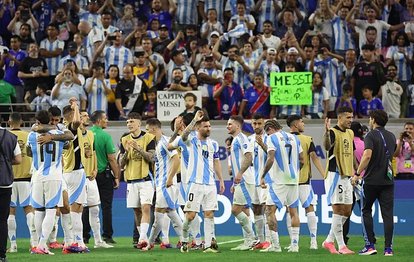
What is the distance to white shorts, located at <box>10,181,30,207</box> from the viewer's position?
20562 mm

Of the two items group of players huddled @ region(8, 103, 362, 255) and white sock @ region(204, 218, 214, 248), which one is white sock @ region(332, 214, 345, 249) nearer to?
group of players huddled @ region(8, 103, 362, 255)

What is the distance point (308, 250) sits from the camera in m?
19.9

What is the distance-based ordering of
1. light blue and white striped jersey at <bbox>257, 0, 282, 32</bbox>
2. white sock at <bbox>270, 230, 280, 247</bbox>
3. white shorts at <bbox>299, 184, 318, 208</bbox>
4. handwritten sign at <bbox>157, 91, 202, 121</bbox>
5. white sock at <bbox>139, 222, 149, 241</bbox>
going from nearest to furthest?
white sock at <bbox>270, 230, 280, 247</bbox>, white sock at <bbox>139, 222, 149, 241</bbox>, white shorts at <bbox>299, 184, 318, 208</bbox>, handwritten sign at <bbox>157, 91, 202, 121</bbox>, light blue and white striped jersey at <bbox>257, 0, 282, 32</bbox>

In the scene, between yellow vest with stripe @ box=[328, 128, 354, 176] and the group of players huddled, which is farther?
yellow vest with stripe @ box=[328, 128, 354, 176]

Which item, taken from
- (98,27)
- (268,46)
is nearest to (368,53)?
(268,46)

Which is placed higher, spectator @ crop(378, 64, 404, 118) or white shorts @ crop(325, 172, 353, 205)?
spectator @ crop(378, 64, 404, 118)

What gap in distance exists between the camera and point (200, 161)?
19484 millimetres

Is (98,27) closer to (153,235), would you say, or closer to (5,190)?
(153,235)

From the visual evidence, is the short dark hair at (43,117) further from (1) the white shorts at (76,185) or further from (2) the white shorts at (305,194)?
(2) the white shorts at (305,194)

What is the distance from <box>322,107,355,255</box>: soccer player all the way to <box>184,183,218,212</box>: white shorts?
7.00 feet

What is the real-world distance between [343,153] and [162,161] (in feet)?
11.1

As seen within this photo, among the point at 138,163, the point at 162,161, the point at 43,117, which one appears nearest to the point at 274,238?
the point at 162,161

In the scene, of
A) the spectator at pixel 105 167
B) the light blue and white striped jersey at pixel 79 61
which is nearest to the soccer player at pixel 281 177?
the spectator at pixel 105 167

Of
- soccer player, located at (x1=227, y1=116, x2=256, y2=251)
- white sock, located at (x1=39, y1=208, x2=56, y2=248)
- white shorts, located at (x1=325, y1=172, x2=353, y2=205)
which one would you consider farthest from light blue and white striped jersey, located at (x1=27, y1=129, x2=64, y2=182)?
white shorts, located at (x1=325, y1=172, x2=353, y2=205)
